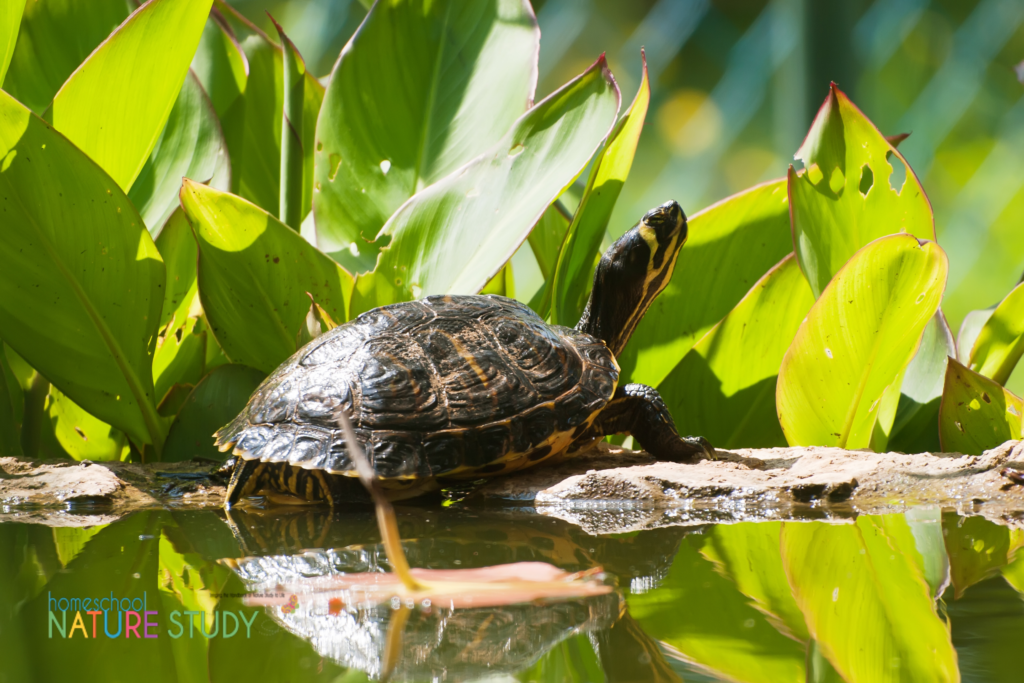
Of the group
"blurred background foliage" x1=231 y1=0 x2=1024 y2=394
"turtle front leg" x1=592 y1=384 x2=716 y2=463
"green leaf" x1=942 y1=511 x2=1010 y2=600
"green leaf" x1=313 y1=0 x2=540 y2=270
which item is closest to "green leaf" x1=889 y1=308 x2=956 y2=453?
"turtle front leg" x1=592 y1=384 x2=716 y2=463

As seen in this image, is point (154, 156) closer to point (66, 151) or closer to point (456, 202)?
point (66, 151)

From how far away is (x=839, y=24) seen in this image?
2.08 m

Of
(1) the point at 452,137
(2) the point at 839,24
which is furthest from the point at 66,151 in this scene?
(2) the point at 839,24

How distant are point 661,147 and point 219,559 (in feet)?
9.05

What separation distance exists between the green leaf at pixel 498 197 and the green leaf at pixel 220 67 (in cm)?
65

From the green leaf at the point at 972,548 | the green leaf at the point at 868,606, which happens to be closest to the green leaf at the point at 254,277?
the green leaf at the point at 868,606

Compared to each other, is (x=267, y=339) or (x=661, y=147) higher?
(x=661, y=147)

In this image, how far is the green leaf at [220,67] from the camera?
1757 mm

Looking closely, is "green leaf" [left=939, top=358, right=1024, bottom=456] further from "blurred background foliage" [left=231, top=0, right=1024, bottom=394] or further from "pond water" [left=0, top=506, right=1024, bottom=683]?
"blurred background foliage" [left=231, top=0, right=1024, bottom=394]

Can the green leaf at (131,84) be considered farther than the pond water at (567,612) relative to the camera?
Yes

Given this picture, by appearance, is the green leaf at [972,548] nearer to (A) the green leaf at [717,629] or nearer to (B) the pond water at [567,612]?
(B) the pond water at [567,612]

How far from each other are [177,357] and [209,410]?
156 mm

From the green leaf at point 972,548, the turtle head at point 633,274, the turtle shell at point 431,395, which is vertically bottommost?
the green leaf at point 972,548

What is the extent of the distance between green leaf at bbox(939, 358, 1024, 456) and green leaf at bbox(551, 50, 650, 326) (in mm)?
649
